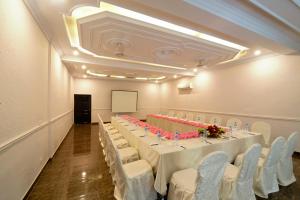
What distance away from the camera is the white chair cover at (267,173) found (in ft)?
6.72

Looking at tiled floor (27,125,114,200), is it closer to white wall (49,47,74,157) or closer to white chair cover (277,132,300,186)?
white wall (49,47,74,157)

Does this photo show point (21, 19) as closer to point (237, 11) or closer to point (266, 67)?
point (237, 11)

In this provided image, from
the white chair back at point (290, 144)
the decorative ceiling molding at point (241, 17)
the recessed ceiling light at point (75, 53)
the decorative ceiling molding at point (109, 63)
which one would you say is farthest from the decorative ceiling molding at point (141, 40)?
the white chair back at point (290, 144)

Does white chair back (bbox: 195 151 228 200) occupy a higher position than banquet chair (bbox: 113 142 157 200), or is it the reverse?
white chair back (bbox: 195 151 228 200)

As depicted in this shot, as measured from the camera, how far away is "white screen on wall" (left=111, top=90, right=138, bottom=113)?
8.97 m

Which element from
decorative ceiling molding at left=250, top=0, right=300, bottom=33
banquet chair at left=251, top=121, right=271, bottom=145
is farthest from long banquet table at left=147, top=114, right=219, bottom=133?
decorative ceiling molding at left=250, top=0, right=300, bottom=33

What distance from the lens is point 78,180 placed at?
257 cm

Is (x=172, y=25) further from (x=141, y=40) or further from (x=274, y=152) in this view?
(x=274, y=152)

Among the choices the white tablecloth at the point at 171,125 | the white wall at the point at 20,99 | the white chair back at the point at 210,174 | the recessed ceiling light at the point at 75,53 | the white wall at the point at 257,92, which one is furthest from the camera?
the recessed ceiling light at the point at 75,53

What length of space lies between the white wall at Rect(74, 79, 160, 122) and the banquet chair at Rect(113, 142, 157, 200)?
23.8ft

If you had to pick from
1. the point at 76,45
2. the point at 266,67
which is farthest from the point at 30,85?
the point at 266,67

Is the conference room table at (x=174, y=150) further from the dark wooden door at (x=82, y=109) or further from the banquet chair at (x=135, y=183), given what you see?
the dark wooden door at (x=82, y=109)

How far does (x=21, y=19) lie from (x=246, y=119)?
602cm

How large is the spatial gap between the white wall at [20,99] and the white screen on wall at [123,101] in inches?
237
